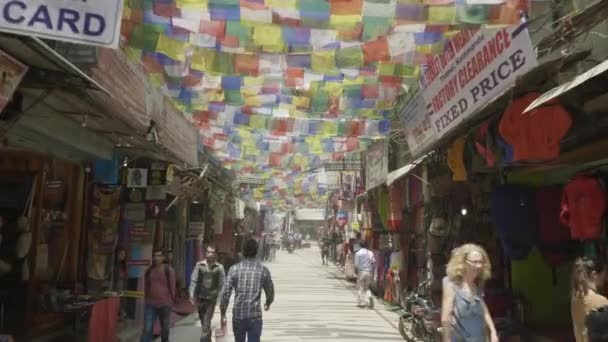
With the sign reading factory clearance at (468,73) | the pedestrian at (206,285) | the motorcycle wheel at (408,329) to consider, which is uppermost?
the sign reading factory clearance at (468,73)

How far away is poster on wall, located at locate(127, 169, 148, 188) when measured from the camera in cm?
1073

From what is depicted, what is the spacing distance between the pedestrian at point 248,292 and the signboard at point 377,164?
863cm

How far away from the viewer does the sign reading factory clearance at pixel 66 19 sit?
4.21 meters

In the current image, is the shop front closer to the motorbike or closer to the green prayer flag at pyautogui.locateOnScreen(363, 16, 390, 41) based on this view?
the motorbike

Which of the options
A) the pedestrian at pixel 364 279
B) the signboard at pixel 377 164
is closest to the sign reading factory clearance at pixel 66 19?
the signboard at pixel 377 164

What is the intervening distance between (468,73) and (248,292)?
13.8ft

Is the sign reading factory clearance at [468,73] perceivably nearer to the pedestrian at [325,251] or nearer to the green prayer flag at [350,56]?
the green prayer flag at [350,56]

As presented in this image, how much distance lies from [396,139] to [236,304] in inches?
392

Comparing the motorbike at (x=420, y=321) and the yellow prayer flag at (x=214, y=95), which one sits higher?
the yellow prayer flag at (x=214, y=95)

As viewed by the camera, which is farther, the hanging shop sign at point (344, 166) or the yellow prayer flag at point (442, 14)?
the hanging shop sign at point (344, 166)

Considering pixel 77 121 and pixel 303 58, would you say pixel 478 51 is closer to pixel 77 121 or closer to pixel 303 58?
pixel 303 58

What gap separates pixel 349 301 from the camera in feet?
57.6

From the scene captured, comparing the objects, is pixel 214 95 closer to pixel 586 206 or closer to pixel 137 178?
pixel 137 178

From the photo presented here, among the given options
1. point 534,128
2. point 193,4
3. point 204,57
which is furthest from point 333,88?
point 534,128
